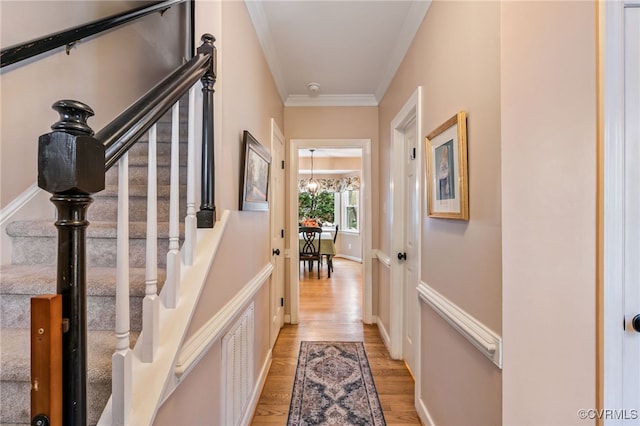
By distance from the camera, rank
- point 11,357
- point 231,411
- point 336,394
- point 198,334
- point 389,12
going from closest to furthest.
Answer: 1. point 11,357
2. point 198,334
3. point 231,411
4. point 389,12
5. point 336,394

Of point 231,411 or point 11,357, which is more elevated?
point 11,357

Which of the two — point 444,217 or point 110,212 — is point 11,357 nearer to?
point 110,212

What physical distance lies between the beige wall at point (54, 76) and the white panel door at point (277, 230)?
3.74 feet

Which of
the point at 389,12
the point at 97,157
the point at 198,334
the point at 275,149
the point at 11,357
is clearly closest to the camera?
the point at 97,157

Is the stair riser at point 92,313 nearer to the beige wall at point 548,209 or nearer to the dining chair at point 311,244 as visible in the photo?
the beige wall at point 548,209

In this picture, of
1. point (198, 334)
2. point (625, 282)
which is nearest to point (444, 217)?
point (625, 282)

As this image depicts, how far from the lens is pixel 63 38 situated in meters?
1.22

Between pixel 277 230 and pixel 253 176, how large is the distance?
124 centimetres

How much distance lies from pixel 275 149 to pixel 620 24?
2430mm

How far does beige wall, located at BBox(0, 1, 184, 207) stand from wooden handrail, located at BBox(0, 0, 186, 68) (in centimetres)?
32

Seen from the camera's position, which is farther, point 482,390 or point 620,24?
point 482,390

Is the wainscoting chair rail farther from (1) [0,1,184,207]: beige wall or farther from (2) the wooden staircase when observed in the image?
(1) [0,1,184,207]: beige wall

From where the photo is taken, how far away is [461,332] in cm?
130

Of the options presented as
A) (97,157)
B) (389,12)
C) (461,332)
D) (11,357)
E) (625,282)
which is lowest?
(461,332)
